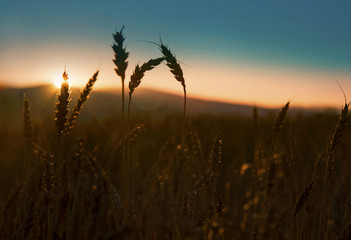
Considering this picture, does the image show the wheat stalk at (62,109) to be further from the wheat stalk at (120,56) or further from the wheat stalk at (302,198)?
the wheat stalk at (302,198)

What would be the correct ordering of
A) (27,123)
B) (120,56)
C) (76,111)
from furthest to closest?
(27,123)
(76,111)
(120,56)

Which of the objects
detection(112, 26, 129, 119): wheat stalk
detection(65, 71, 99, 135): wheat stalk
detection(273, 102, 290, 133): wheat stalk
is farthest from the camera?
detection(273, 102, 290, 133): wheat stalk

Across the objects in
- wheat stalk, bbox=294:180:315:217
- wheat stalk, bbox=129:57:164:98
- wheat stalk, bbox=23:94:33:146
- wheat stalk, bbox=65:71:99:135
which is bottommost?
wheat stalk, bbox=294:180:315:217

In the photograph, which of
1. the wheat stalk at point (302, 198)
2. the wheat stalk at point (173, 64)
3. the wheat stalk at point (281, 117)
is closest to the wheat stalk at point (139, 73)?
the wheat stalk at point (173, 64)

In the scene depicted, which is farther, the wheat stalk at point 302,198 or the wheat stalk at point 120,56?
the wheat stalk at point 302,198

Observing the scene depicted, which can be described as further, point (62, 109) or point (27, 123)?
point (27, 123)

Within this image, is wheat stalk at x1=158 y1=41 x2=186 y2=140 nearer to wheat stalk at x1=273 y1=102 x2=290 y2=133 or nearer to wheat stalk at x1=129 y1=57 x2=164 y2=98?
wheat stalk at x1=129 y1=57 x2=164 y2=98

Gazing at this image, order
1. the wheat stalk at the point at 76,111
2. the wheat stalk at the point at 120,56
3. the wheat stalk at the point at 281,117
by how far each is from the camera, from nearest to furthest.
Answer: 1. the wheat stalk at the point at 120,56
2. the wheat stalk at the point at 76,111
3. the wheat stalk at the point at 281,117

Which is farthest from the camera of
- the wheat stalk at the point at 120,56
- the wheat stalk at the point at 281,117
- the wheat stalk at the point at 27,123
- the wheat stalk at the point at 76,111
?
the wheat stalk at the point at 281,117

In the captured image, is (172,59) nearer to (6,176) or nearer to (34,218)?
(34,218)

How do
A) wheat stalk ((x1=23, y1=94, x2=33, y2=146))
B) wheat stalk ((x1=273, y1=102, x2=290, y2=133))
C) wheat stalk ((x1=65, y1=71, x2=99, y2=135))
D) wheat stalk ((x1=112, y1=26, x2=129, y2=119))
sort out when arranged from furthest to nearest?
wheat stalk ((x1=273, y1=102, x2=290, y2=133))
wheat stalk ((x1=23, y1=94, x2=33, y2=146))
wheat stalk ((x1=65, y1=71, x2=99, y2=135))
wheat stalk ((x1=112, y1=26, x2=129, y2=119))

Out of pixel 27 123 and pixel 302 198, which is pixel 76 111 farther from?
pixel 302 198

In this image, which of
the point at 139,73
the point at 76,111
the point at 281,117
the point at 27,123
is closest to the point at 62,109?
the point at 76,111

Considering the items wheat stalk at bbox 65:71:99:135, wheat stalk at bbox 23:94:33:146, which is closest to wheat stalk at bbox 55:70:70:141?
wheat stalk at bbox 65:71:99:135
